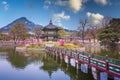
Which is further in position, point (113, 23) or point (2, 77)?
point (113, 23)

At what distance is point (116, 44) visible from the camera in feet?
212

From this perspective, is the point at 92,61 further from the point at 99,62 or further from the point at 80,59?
the point at 80,59

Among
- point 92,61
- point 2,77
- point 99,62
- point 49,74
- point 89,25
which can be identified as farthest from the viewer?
point 89,25

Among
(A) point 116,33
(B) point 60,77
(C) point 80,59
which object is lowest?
(B) point 60,77

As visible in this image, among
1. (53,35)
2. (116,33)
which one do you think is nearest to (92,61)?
(116,33)

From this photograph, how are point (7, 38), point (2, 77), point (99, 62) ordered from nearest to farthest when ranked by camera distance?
point (99, 62) → point (2, 77) → point (7, 38)

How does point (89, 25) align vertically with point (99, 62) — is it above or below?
above

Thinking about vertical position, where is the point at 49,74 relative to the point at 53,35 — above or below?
below

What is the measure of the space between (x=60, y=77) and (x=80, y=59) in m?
3.59

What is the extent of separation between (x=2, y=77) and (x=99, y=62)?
35.5 feet

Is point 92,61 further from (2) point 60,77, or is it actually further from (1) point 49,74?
(1) point 49,74

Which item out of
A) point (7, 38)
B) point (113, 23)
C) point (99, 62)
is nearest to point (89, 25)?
point (113, 23)

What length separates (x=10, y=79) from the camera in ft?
71.3

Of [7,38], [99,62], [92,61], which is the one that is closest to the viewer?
[99,62]
